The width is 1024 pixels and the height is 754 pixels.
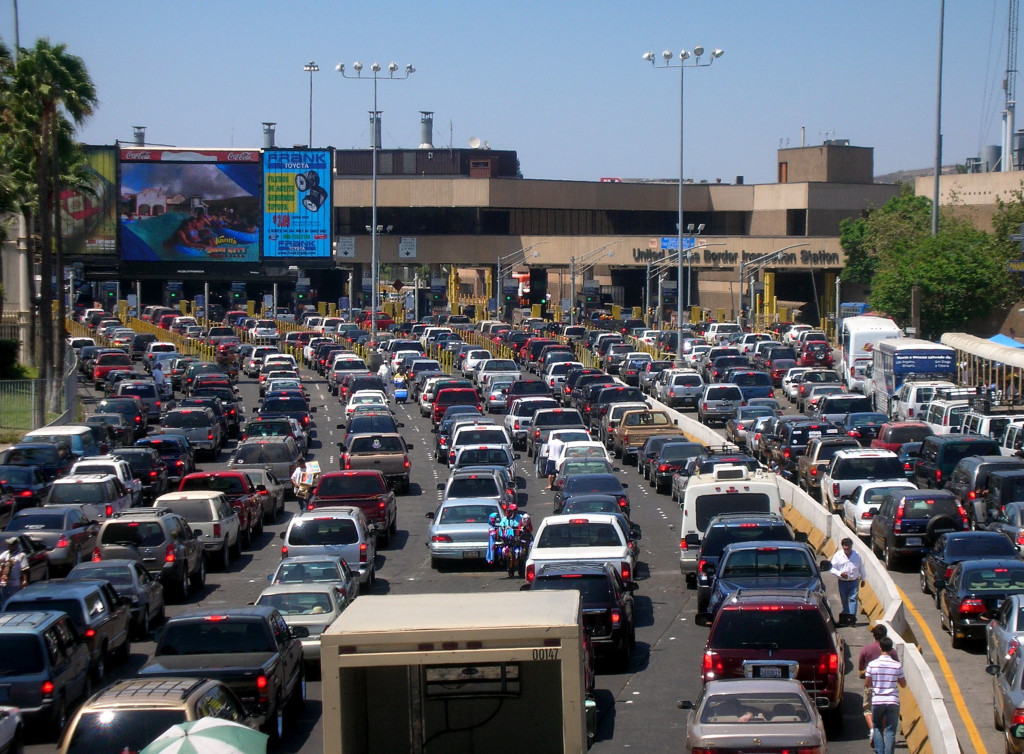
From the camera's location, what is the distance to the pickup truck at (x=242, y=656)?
14578mm

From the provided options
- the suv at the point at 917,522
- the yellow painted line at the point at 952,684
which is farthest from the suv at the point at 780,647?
the suv at the point at 917,522

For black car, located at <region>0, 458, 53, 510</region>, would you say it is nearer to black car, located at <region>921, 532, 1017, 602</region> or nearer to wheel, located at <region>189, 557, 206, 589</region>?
wheel, located at <region>189, 557, 206, 589</region>

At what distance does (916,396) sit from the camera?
40.4 metres

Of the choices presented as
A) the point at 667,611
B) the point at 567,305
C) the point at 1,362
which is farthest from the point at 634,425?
the point at 567,305

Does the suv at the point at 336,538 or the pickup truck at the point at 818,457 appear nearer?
the suv at the point at 336,538

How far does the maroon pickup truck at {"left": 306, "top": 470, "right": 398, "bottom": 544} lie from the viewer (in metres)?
28.2

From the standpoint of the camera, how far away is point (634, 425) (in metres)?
40.5

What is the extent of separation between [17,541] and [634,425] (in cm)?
2103

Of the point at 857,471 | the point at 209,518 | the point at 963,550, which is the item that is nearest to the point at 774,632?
the point at 963,550

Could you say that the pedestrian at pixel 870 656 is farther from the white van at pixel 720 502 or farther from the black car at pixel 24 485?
the black car at pixel 24 485

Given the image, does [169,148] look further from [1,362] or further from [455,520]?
[455,520]

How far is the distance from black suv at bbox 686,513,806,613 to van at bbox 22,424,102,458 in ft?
63.4

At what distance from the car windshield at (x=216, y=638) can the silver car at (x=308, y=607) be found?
2530 millimetres

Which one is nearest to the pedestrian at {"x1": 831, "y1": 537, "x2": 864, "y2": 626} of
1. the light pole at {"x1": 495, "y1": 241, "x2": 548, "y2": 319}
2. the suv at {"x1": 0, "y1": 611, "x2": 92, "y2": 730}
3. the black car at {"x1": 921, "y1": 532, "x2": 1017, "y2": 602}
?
the black car at {"x1": 921, "y1": 532, "x2": 1017, "y2": 602}
